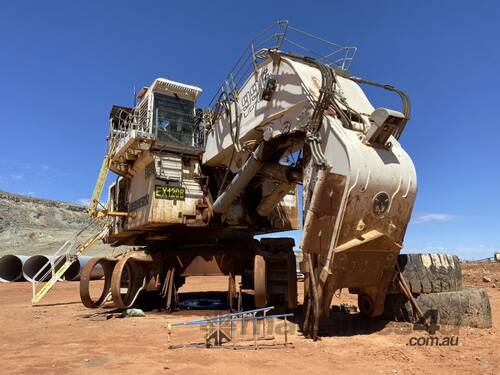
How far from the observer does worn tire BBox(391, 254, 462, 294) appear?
28.8ft

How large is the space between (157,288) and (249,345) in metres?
6.62

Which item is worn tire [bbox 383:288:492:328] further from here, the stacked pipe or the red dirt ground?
the stacked pipe

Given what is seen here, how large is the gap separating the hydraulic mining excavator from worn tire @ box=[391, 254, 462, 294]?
0.37 ft

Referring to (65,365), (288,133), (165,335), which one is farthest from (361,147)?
(65,365)

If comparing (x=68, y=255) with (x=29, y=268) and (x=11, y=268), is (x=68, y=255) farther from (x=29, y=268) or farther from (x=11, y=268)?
(x=11, y=268)

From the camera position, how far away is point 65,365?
21.3 feet

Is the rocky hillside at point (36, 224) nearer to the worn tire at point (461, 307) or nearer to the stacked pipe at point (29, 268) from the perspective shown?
the stacked pipe at point (29, 268)

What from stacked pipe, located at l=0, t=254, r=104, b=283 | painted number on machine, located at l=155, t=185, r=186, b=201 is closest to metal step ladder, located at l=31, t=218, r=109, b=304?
painted number on machine, located at l=155, t=185, r=186, b=201

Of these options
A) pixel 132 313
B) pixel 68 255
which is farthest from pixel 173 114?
pixel 68 255

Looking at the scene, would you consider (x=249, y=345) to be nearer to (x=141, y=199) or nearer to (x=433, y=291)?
(x=433, y=291)

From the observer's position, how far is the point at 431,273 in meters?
8.84

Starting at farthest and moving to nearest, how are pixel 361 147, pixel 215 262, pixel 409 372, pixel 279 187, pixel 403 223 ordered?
pixel 215 262 → pixel 279 187 → pixel 403 223 → pixel 361 147 → pixel 409 372

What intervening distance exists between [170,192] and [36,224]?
48085 millimetres

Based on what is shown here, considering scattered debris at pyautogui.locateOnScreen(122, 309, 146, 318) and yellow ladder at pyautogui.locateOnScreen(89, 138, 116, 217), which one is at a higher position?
yellow ladder at pyautogui.locateOnScreen(89, 138, 116, 217)
